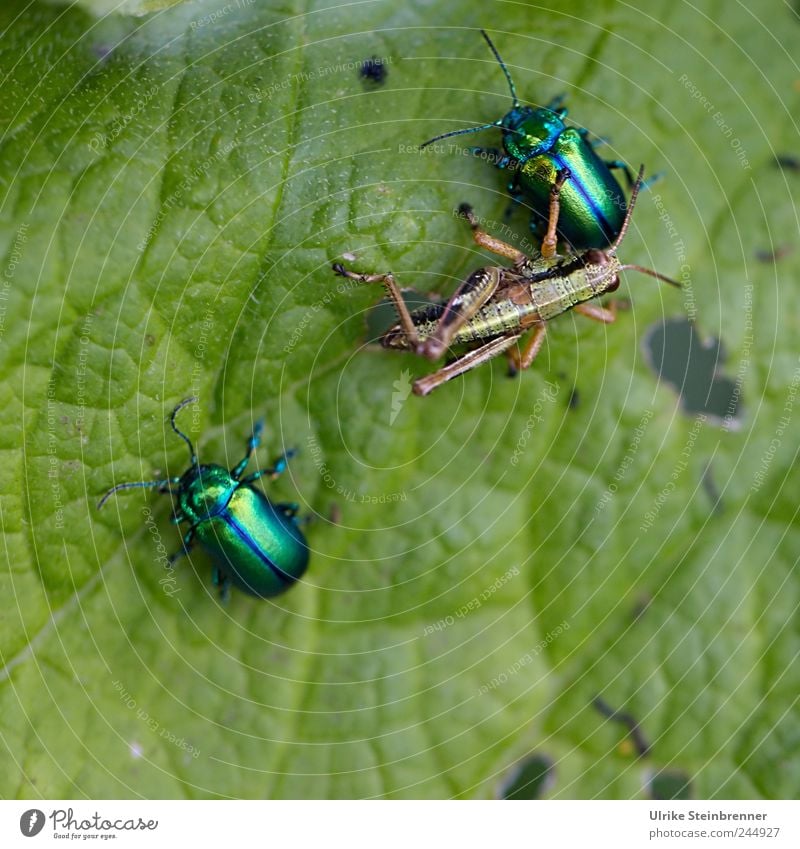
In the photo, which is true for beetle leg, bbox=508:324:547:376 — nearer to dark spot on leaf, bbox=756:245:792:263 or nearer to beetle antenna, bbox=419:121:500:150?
beetle antenna, bbox=419:121:500:150

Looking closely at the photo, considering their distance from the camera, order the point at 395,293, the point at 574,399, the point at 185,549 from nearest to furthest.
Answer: the point at 395,293
the point at 574,399
the point at 185,549

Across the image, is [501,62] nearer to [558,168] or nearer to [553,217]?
[558,168]

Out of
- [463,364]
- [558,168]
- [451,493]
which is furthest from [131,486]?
[558,168]

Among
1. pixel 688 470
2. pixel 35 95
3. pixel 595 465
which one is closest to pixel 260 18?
pixel 35 95

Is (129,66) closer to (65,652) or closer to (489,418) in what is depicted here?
(489,418)

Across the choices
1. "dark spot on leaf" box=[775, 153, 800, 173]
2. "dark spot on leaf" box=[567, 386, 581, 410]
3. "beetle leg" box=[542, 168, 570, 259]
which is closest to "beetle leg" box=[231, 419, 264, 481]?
"dark spot on leaf" box=[567, 386, 581, 410]

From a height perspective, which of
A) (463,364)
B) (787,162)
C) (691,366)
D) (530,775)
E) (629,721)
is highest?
(787,162)
